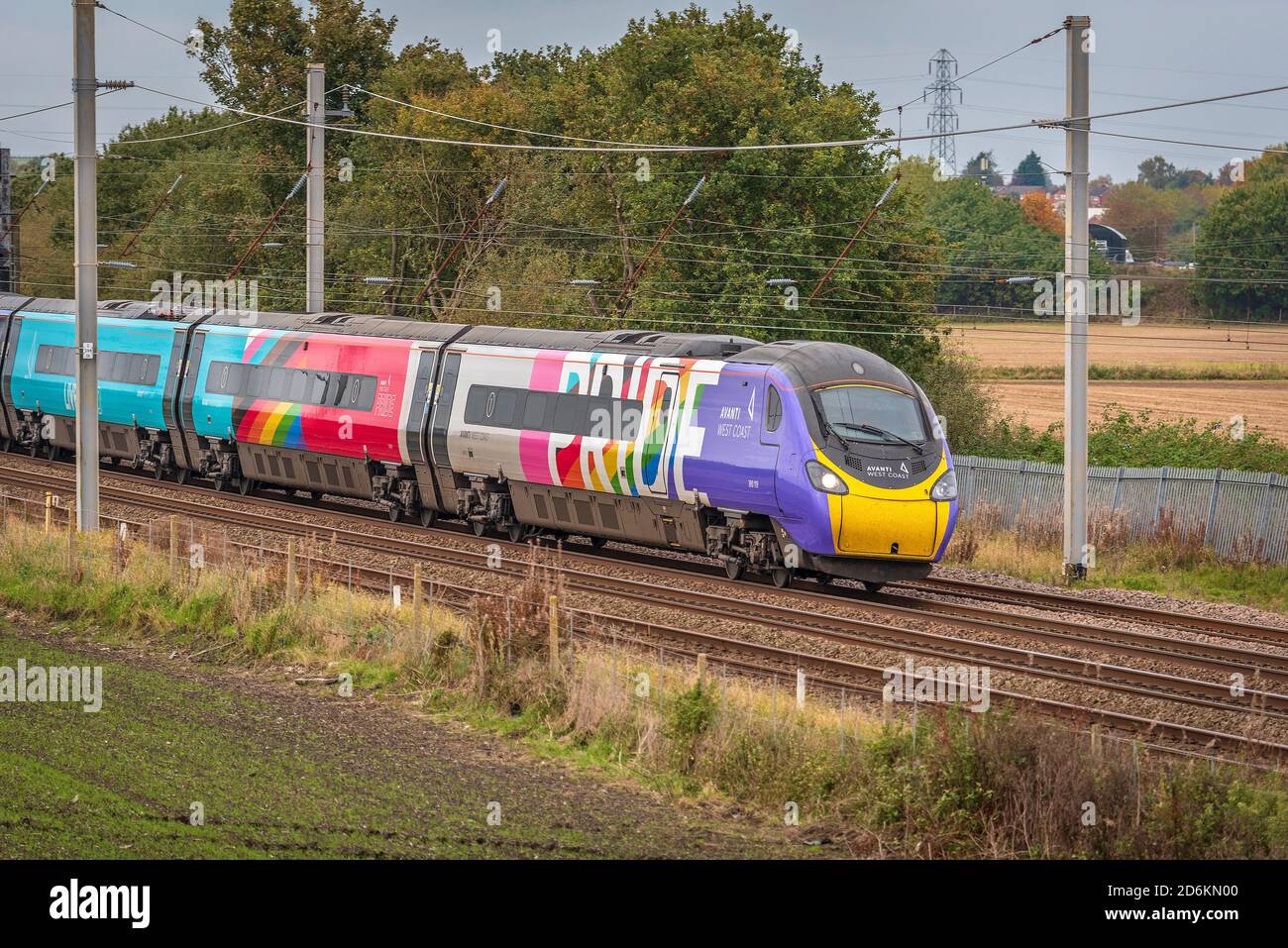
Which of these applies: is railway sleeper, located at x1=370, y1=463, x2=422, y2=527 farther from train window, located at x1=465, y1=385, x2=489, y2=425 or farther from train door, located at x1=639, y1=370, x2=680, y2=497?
train door, located at x1=639, y1=370, x2=680, y2=497

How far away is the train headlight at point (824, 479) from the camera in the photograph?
69.5 ft

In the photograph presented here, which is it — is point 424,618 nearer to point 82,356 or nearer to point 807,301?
point 82,356

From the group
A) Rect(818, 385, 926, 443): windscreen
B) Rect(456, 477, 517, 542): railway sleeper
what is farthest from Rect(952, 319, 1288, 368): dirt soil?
Rect(818, 385, 926, 443): windscreen

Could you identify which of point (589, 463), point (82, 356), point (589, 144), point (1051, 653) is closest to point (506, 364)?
point (589, 463)

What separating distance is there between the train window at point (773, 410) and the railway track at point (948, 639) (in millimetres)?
2436

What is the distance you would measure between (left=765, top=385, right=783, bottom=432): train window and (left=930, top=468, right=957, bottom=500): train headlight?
7.55 feet

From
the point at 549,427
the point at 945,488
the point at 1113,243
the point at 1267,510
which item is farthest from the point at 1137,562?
the point at 1113,243

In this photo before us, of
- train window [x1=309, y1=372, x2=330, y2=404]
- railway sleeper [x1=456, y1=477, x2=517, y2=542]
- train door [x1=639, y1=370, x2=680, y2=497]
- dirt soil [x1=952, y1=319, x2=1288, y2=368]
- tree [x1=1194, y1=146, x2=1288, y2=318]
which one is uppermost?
tree [x1=1194, y1=146, x2=1288, y2=318]

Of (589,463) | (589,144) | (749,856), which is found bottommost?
(749,856)

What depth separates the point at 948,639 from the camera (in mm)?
19219

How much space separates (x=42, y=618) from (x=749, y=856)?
13254 millimetres

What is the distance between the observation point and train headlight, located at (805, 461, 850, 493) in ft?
69.5

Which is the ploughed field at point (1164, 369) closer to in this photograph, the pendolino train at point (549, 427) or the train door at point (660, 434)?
the pendolino train at point (549, 427)

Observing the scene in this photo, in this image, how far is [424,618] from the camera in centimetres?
1850
